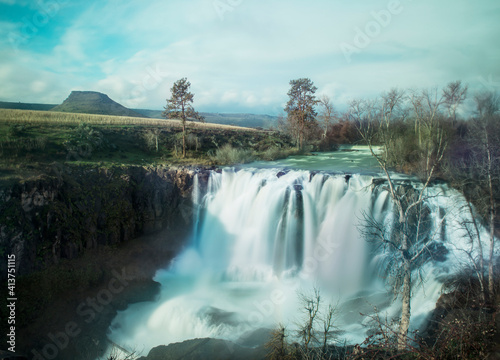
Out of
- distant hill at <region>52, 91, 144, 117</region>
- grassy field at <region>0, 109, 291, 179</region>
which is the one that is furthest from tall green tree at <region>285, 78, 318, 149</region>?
distant hill at <region>52, 91, 144, 117</region>

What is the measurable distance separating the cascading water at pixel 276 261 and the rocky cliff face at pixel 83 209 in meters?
2.77

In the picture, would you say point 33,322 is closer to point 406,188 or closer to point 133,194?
point 133,194

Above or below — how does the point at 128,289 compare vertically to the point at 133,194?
below

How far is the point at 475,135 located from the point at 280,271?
13762mm

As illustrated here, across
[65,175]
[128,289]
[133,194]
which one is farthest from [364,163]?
[65,175]

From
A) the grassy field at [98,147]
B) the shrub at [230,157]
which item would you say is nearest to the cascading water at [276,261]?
the shrub at [230,157]

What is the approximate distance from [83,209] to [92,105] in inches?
4173

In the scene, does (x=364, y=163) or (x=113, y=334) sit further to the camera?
(x=364, y=163)

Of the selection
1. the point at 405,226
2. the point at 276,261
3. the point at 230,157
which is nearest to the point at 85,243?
the point at 276,261

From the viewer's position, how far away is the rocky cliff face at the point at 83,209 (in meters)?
16.2

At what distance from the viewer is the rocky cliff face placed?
16.2 m

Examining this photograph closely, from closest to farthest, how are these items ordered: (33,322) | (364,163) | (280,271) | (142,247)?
(33,322)
(280,271)
(142,247)
(364,163)

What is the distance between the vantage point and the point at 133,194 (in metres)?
22.7

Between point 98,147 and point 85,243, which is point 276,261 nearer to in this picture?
point 85,243
